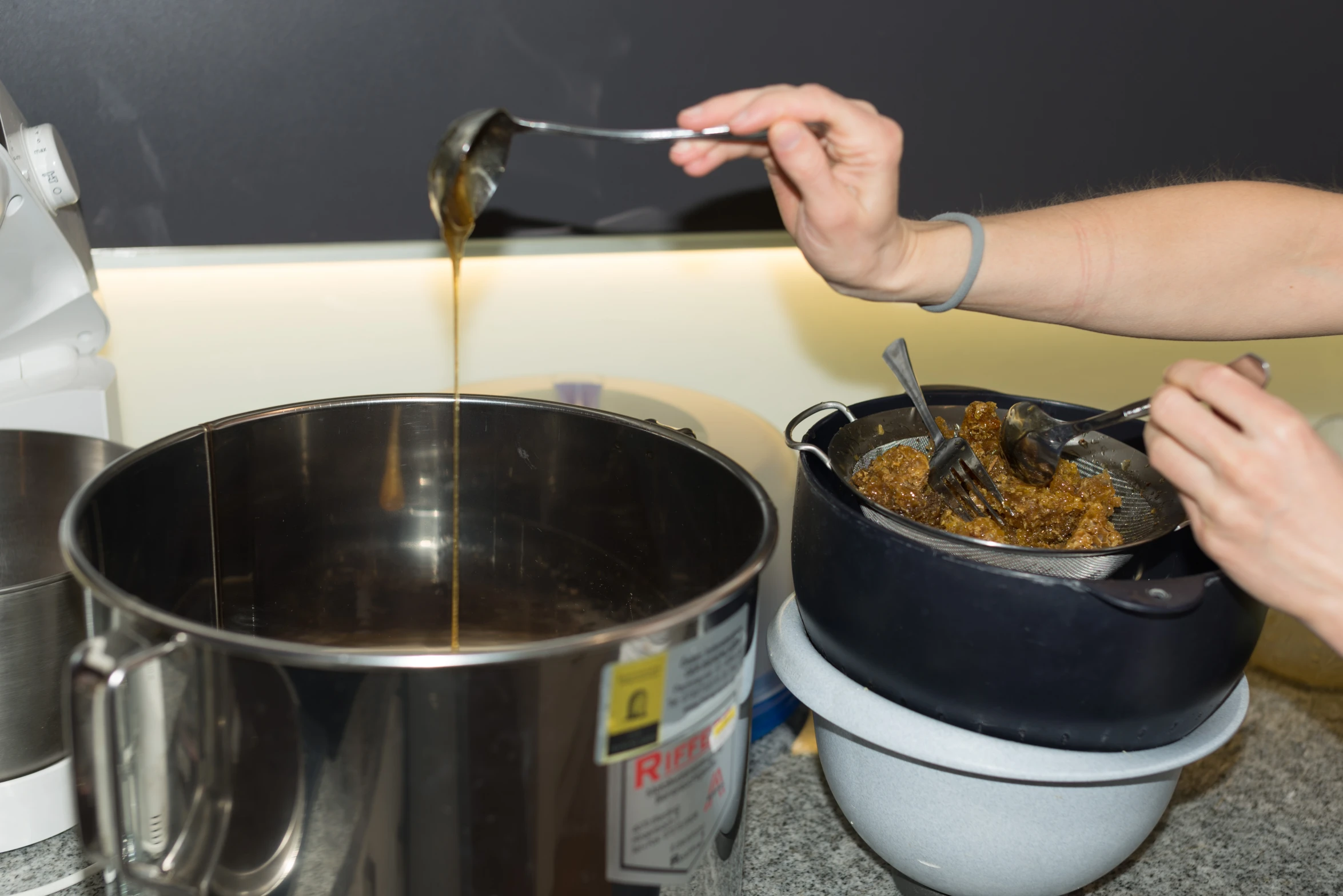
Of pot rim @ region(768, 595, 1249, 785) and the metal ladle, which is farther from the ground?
the metal ladle

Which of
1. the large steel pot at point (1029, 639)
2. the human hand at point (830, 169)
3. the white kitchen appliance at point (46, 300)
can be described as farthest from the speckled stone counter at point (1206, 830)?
the white kitchen appliance at point (46, 300)

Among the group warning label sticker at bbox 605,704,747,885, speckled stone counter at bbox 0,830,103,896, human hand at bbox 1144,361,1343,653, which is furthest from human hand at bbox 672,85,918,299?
speckled stone counter at bbox 0,830,103,896

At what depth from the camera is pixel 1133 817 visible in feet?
2.26

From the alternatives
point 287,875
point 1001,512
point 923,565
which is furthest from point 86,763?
point 1001,512

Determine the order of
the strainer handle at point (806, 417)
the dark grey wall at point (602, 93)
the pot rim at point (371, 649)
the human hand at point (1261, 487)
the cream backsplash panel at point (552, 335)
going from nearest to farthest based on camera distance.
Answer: the pot rim at point (371, 649)
the human hand at point (1261, 487)
the strainer handle at point (806, 417)
the dark grey wall at point (602, 93)
the cream backsplash panel at point (552, 335)

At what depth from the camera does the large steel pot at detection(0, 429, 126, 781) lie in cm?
74

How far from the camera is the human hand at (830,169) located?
630 mm

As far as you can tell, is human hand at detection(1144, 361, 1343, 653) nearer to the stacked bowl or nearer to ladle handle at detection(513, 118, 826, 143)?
the stacked bowl

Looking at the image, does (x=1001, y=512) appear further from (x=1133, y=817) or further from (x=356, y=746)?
(x=356, y=746)

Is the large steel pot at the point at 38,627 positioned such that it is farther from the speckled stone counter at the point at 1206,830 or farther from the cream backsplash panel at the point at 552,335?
the speckled stone counter at the point at 1206,830

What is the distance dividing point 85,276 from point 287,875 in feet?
1.93

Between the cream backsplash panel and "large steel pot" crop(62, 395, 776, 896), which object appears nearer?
"large steel pot" crop(62, 395, 776, 896)

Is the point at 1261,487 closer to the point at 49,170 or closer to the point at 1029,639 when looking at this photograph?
the point at 1029,639

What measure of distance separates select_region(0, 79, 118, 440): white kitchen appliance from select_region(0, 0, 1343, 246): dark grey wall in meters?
0.14
